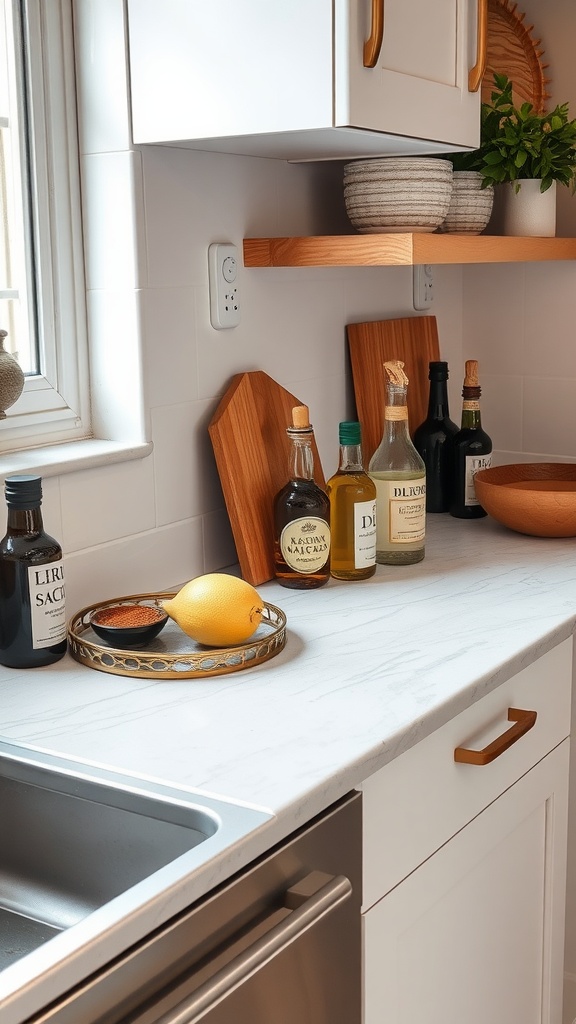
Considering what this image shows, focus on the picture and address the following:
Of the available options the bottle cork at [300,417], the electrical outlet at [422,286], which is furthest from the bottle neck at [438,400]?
the bottle cork at [300,417]

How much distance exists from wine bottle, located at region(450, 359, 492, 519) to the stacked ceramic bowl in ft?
1.29

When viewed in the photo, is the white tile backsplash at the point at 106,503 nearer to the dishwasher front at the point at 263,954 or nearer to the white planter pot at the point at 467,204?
the dishwasher front at the point at 263,954

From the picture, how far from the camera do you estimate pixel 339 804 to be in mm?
1082

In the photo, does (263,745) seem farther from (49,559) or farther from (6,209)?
(6,209)

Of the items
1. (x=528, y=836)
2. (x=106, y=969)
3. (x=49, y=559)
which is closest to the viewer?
(x=106, y=969)

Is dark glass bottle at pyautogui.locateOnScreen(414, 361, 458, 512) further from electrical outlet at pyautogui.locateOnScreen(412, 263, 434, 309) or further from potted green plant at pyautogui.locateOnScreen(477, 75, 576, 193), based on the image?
potted green plant at pyautogui.locateOnScreen(477, 75, 576, 193)

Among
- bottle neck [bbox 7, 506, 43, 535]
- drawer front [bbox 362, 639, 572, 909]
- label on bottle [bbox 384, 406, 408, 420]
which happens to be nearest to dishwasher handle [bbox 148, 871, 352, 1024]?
drawer front [bbox 362, 639, 572, 909]

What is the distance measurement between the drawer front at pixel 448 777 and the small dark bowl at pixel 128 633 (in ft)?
1.21

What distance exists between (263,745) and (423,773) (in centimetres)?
A: 23

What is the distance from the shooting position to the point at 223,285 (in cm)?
171

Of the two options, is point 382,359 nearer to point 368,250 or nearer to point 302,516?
point 368,250

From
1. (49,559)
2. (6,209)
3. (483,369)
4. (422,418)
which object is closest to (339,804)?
(49,559)

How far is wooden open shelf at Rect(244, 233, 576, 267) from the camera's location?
1.65 meters

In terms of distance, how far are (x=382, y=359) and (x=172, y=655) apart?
0.99 m
